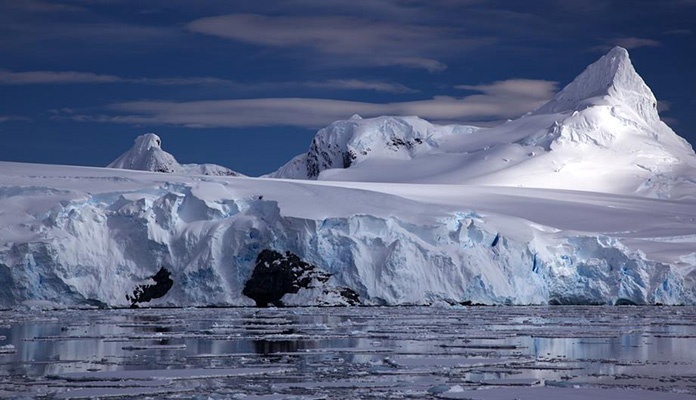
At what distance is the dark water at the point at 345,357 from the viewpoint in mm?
13305

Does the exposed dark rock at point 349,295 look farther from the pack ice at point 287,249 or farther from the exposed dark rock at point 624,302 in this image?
the exposed dark rock at point 624,302

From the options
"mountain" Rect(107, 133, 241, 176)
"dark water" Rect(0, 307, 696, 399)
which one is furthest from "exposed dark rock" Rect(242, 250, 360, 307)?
"mountain" Rect(107, 133, 241, 176)

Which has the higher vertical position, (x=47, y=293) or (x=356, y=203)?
(x=356, y=203)

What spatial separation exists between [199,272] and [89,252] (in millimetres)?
3831

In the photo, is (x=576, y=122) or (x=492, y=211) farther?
(x=576, y=122)

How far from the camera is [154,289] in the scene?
3688 centimetres

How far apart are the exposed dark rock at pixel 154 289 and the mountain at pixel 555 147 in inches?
1844

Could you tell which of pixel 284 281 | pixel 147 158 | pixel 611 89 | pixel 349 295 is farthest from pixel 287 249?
pixel 147 158

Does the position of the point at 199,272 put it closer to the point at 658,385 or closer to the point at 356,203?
the point at 356,203

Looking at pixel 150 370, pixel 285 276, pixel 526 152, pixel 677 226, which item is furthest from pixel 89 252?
pixel 526 152

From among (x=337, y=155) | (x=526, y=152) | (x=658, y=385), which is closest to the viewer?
(x=658, y=385)

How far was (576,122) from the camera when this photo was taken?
8750cm

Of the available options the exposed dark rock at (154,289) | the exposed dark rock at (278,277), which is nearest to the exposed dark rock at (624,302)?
the exposed dark rock at (278,277)

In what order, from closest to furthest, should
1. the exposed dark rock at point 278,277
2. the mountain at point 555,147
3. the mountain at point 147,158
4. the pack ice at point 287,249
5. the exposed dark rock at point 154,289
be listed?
the pack ice at point 287,249
the exposed dark rock at point 154,289
the exposed dark rock at point 278,277
the mountain at point 555,147
the mountain at point 147,158
